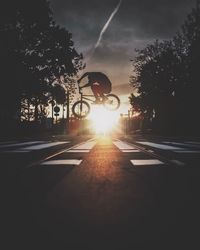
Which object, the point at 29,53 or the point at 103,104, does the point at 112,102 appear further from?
the point at 29,53

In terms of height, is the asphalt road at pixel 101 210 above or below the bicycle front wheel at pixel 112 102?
below

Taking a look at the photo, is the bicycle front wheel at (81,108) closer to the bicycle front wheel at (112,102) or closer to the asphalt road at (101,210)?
the bicycle front wheel at (112,102)

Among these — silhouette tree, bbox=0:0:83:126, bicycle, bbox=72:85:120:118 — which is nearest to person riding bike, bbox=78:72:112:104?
bicycle, bbox=72:85:120:118

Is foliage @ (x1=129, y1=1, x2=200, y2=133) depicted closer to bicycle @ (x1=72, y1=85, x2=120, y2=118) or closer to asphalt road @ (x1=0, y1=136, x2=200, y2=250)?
bicycle @ (x1=72, y1=85, x2=120, y2=118)

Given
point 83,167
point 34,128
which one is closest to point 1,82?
point 34,128

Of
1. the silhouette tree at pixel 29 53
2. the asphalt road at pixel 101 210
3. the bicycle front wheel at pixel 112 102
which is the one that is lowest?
the asphalt road at pixel 101 210

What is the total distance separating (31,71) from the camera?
3856 centimetres

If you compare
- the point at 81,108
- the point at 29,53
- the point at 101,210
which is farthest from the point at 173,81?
the point at 101,210

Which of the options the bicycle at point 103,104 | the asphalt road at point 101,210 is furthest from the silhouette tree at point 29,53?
the asphalt road at point 101,210

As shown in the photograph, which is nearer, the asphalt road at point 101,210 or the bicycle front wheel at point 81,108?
the asphalt road at point 101,210

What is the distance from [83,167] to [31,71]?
30.8 metres

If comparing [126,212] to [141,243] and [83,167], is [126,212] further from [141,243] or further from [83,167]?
[83,167]

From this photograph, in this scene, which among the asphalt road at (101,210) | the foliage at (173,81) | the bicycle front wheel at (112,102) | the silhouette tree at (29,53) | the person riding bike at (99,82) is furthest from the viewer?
the foliage at (173,81)

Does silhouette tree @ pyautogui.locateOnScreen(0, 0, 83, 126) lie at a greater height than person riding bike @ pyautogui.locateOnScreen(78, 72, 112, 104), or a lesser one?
greater
